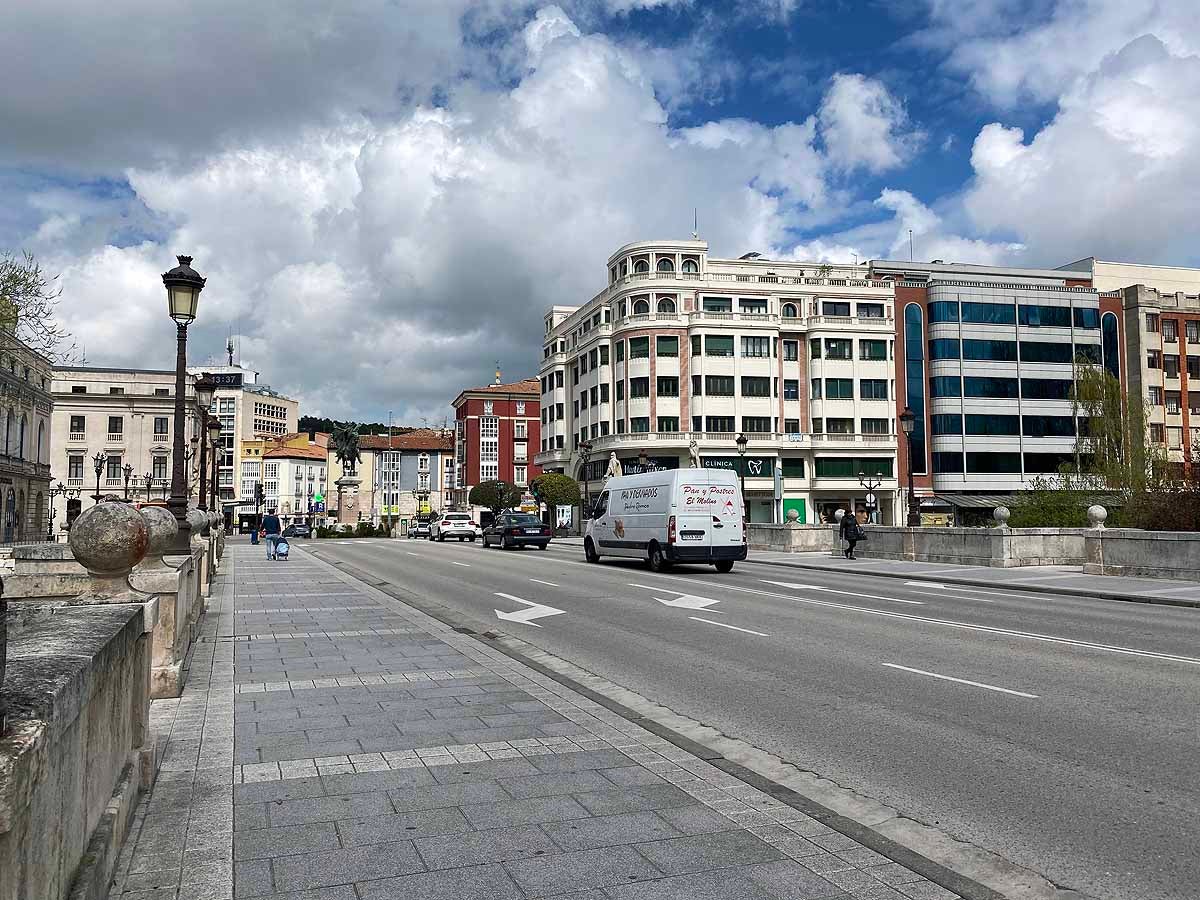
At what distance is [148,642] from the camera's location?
5469 millimetres

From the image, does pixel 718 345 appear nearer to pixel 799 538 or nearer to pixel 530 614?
pixel 799 538

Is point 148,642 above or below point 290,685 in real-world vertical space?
above

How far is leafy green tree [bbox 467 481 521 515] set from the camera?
3482 inches

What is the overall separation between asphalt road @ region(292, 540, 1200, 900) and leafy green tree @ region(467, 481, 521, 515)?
230ft

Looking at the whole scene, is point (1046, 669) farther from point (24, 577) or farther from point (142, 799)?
point (24, 577)

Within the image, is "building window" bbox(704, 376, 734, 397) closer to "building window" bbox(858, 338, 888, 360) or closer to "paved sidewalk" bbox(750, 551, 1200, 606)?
"building window" bbox(858, 338, 888, 360)

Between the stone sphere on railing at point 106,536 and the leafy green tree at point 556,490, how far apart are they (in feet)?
217

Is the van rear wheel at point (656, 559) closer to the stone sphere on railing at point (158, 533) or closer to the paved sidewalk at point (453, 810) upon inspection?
the paved sidewalk at point (453, 810)

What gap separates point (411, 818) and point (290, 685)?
14.4 ft

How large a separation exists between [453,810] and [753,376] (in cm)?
6410

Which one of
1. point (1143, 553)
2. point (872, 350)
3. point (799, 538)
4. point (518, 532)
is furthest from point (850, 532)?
point (872, 350)

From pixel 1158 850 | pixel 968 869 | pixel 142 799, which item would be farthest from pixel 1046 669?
pixel 142 799

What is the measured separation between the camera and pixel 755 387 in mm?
67875

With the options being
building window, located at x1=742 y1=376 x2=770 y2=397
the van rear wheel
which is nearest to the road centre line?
the van rear wheel
